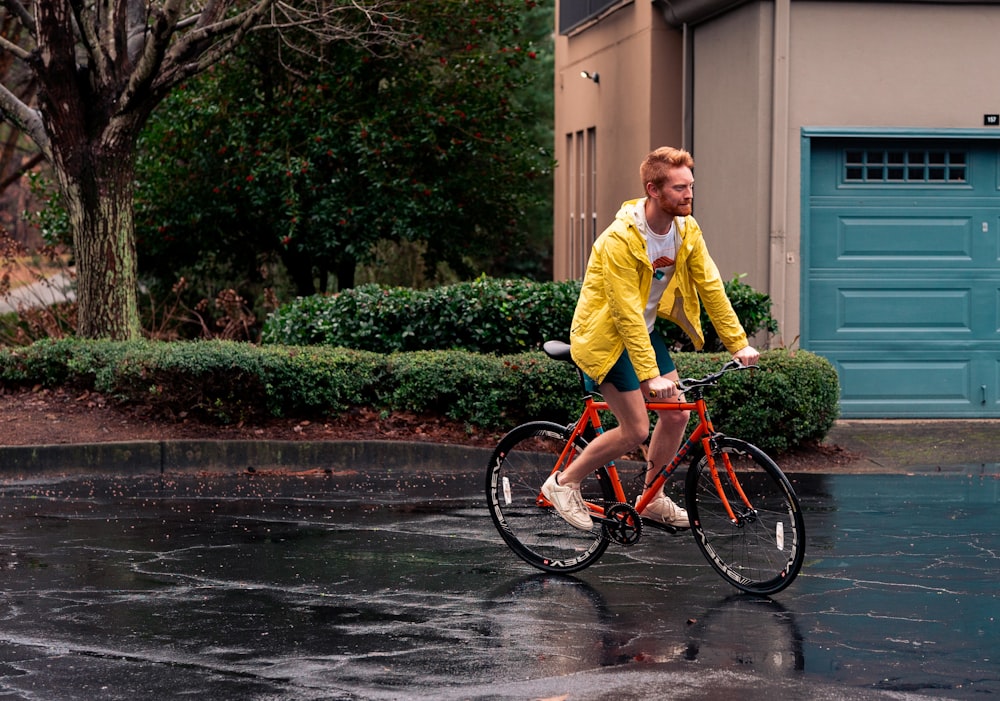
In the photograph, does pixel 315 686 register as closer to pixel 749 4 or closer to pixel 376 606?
pixel 376 606

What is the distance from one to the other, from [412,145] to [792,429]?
7.86 m

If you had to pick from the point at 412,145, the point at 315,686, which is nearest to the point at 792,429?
the point at 315,686

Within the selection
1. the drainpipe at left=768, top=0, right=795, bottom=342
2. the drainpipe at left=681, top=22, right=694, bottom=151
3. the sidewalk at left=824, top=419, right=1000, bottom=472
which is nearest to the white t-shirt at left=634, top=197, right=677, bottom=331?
the sidewalk at left=824, top=419, right=1000, bottom=472

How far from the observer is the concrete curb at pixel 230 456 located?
10812 mm

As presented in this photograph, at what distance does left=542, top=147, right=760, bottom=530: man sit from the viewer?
6.71 meters

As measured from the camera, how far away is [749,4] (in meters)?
13.6

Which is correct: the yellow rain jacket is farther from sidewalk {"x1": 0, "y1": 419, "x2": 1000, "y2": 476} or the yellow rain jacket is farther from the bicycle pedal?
sidewalk {"x1": 0, "y1": 419, "x2": 1000, "y2": 476}

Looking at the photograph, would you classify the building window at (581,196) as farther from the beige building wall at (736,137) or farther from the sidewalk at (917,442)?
the sidewalk at (917,442)

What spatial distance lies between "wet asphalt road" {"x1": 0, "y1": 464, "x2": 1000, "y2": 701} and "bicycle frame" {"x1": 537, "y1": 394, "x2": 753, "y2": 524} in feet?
1.32

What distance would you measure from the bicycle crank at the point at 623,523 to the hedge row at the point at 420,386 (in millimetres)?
4085

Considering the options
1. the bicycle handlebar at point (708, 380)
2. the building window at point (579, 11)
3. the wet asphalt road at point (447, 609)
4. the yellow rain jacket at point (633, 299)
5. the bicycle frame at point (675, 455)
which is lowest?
the wet asphalt road at point (447, 609)

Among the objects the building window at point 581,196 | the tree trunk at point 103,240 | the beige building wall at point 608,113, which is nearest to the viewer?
the tree trunk at point 103,240

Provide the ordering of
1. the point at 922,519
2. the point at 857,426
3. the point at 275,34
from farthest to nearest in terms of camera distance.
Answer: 1. the point at 275,34
2. the point at 857,426
3. the point at 922,519

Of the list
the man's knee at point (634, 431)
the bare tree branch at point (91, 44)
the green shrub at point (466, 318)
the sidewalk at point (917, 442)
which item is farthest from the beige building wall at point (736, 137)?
the man's knee at point (634, 431)
